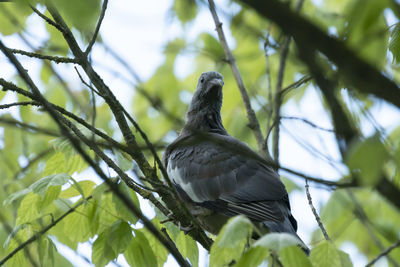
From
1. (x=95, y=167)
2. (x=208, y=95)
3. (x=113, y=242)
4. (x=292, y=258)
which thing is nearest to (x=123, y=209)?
(x=113, y=242)

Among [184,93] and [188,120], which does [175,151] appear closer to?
[188,120]

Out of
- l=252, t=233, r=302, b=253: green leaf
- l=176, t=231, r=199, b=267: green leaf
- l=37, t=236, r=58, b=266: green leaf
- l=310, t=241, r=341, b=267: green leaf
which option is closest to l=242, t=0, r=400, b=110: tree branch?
l=252, t=233, r=302, b=253: green leaf

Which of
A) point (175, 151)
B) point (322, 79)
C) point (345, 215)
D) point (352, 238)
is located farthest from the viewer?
point (352, 238)

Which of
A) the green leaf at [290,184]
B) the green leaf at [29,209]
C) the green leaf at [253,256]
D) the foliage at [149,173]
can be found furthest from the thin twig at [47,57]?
the green leaf at [290,184]

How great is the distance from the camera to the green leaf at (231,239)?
208 centimetres

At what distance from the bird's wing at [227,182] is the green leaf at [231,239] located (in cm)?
160

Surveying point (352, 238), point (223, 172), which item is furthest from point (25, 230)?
point (352, 238)

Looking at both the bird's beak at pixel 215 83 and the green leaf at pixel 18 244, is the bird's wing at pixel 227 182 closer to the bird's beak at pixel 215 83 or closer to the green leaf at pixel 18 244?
the bird's beak at pixel 215 83

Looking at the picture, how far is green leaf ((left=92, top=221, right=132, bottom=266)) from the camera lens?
2.86 metres

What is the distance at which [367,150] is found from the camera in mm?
1434

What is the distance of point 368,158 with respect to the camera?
56.0 inches

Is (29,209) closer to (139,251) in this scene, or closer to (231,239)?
(139,251)

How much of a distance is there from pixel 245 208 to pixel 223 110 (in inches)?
104

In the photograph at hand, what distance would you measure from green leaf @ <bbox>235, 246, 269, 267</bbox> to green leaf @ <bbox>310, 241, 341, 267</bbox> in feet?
1.02
